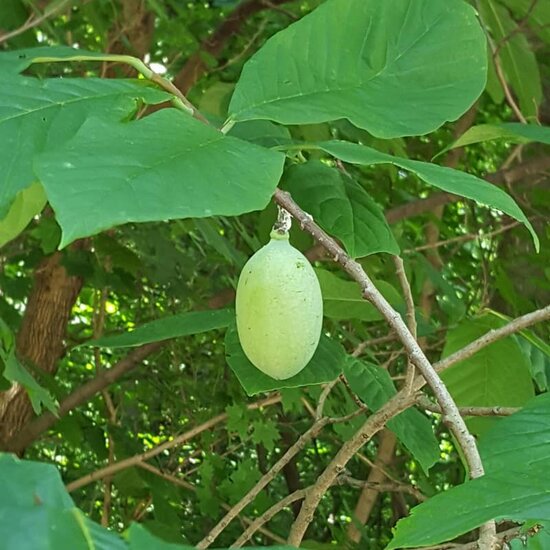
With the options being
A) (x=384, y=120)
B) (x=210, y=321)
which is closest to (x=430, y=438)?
(x=210, y=321)

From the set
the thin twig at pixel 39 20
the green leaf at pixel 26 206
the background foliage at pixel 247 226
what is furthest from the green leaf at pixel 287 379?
the thin twig at pixel 39 20

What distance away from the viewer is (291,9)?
197 centimetres

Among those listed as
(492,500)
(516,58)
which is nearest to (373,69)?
(492,500)

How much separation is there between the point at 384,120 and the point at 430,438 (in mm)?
409

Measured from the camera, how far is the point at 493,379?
39.9 inches

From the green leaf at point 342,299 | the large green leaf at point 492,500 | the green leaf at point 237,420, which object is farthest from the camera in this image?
the green leaf at point 237,420

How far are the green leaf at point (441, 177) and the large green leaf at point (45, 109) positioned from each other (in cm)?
15

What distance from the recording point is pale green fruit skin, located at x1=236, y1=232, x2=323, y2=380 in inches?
27.2

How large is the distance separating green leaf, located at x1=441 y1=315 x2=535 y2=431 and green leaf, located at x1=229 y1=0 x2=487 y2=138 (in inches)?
15.2

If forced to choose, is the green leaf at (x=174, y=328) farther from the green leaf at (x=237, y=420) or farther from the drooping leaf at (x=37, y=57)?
the green leaf at (x=237, y=420)

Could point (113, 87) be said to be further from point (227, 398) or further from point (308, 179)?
point (227, 398)

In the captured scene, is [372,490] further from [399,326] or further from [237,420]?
[399,326]

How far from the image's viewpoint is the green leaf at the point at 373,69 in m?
0.67

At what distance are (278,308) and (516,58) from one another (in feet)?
3.61
